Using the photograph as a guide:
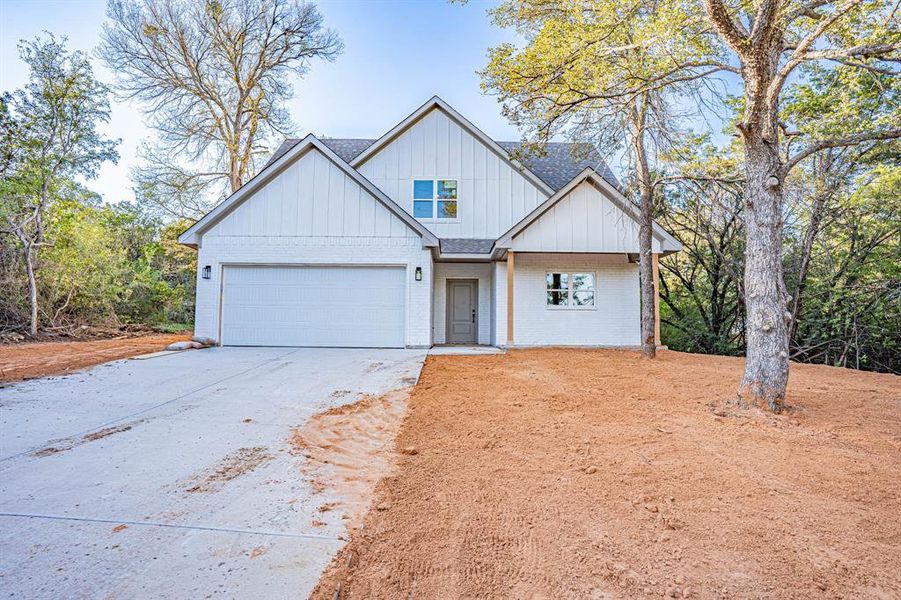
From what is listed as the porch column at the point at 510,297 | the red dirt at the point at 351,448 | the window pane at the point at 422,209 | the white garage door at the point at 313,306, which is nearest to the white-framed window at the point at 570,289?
the porch column at the point at 510,297

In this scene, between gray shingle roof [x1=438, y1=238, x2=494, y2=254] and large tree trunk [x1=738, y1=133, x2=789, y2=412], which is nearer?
large tree trunk [x1=738, y1=133, x2=789, y2=412]

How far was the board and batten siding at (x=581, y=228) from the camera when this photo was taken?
11141mm

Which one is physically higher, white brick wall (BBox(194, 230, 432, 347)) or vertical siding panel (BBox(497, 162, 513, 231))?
vertical siding panel (BBox(497, 162, 513, 231))

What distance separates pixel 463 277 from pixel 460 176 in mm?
3237

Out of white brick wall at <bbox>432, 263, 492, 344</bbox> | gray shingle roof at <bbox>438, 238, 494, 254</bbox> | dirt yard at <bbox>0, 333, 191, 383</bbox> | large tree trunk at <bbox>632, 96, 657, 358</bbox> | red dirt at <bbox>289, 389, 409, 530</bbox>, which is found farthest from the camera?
white brick wall at <bbox>432, 263, 492, 344</bbox>

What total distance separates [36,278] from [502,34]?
14.7m

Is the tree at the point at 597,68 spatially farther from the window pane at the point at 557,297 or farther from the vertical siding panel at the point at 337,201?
the vertical siding panel at the point at 337,201

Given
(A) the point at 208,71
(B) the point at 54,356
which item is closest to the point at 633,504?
(B) the point at 54,356

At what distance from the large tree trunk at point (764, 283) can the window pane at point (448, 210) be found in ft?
28.6

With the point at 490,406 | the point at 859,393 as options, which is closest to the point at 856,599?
the point at 490,406

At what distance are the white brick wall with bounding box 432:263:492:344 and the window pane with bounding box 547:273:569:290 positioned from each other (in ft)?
6.12

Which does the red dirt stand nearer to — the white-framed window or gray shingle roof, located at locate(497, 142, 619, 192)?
the white-framed window

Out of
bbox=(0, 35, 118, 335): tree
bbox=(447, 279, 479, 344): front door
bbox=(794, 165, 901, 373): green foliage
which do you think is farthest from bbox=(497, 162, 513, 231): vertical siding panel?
bbox=(0, 35, 118, 335): tree

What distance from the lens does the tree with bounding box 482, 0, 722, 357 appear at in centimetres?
609
